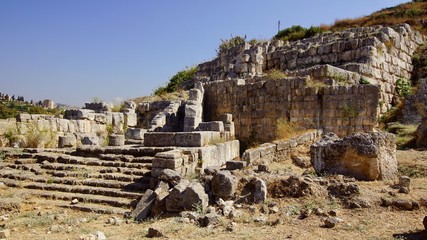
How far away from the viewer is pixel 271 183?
6367 millimetres

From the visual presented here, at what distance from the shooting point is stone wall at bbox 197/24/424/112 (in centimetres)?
1509

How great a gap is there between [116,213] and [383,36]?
46.3 ft

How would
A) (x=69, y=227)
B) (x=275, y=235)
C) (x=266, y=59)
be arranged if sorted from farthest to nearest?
(x=266, y=59) → (x=69, y=227) → (x=275, y=235)

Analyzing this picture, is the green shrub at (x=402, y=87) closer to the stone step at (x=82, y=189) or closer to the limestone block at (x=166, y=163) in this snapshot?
the limestone block at (x=166, y=163)

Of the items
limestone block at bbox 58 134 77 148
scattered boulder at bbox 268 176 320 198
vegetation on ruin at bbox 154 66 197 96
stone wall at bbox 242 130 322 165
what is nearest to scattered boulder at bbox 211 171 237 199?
scattered boulder at bbox 268 176 320 198

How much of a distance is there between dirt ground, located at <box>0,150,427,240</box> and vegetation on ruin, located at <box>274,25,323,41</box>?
20789 millimetres

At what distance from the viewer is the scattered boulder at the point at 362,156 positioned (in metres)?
6.59

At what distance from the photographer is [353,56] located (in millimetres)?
15742

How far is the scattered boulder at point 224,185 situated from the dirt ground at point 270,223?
0.45 m

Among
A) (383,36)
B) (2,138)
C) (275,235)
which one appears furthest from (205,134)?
(383,36)

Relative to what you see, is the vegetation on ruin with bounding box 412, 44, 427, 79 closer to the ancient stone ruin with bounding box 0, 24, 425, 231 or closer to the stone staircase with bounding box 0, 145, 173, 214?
the ancient stone ruin with bounding box 0, 24, 425, 231

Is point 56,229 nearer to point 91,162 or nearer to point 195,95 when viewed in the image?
point 91,162

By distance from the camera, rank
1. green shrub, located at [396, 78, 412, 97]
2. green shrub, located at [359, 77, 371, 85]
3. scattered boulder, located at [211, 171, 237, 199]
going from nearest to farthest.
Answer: scattered boulder, located at [211, 171, 237, 199] < green shrub, located at [359, 77, 371, 85] < green shrub, located at [396, 78, 412, 97]

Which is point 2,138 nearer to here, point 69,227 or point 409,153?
point 69,227
